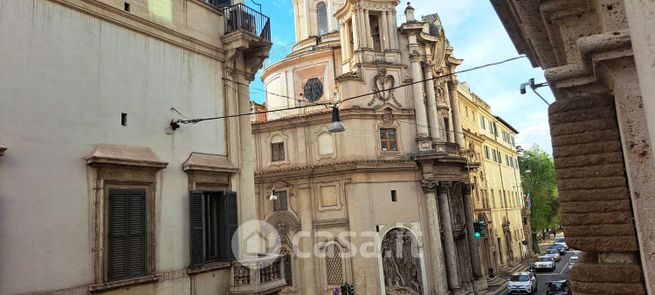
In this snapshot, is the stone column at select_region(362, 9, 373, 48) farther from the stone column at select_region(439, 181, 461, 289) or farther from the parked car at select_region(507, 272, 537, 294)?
the parked car at select_region(507, 272, 537, 294)

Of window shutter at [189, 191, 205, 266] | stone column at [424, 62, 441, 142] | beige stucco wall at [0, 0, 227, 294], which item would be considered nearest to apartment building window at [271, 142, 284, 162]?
stone column at [424, 62, 441, 142]

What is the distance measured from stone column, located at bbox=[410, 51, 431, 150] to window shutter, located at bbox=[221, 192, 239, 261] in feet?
59.3

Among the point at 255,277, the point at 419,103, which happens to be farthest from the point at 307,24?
the point at 255,277

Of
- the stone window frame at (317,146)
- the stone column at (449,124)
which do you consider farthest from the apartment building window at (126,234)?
the stone column at (449,124)

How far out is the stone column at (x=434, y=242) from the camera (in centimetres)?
2669

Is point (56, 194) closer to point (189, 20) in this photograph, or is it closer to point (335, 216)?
point (189, 20)

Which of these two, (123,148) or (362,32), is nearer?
(123,148)

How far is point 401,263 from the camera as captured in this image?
26656 millimetres

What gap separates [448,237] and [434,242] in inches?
62.2

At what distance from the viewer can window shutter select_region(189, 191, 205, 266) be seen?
35.6 feet

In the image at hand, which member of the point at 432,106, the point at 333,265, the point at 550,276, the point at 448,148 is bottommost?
the point at 550,276

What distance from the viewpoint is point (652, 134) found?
231 centimetres

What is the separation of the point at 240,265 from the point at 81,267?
3.81 metres

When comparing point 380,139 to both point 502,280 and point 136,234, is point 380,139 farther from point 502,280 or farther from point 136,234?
point 136,234
